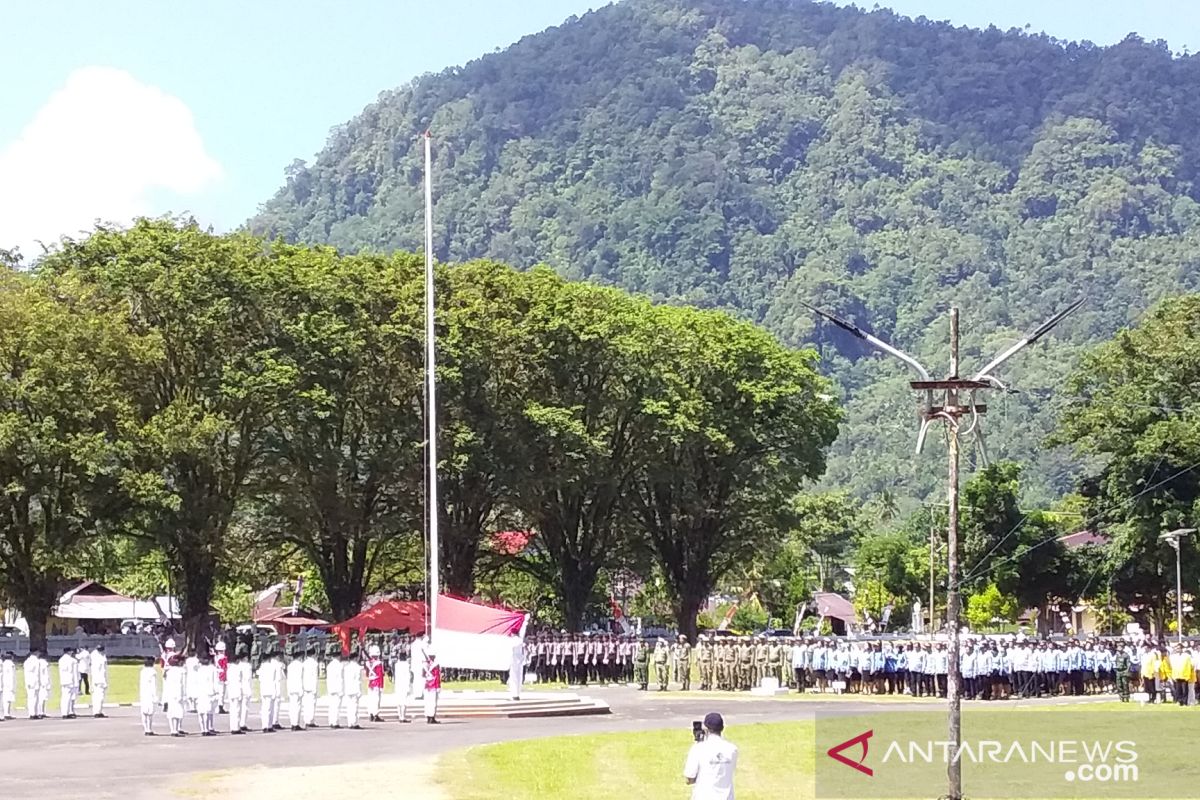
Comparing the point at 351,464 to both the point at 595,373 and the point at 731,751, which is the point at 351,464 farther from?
the point at 731,751

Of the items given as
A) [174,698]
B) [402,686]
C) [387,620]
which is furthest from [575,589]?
[174,698]

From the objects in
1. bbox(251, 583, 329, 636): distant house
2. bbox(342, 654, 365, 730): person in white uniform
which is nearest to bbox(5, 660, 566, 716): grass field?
bbox(342, 654, 365, 730): person in white uniform

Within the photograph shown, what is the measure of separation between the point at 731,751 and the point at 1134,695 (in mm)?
32891

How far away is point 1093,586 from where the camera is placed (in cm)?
7206

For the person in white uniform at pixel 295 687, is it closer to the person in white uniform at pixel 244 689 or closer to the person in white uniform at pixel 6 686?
the person in white uniform at pixel 244 689

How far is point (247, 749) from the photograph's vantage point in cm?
2942

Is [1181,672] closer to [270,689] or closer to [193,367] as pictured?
[270,689]

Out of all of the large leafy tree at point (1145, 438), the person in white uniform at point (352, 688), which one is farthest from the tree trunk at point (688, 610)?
the person in white uniform at point (352, 688)

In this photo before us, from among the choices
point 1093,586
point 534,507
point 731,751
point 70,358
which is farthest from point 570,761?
point 1093,586

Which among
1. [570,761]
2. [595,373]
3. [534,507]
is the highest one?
[595,373]

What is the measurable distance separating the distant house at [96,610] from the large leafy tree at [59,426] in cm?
2584

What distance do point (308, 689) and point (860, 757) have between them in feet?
39.9

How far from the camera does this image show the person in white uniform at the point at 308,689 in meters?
34.2

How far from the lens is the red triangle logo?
84.9 feet
